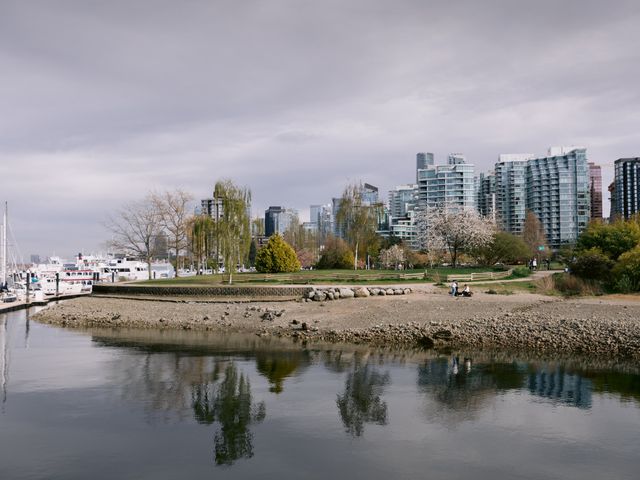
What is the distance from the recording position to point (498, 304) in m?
32.3

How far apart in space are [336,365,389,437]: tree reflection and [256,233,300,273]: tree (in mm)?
30768

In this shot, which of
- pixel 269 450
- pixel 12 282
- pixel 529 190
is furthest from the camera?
pixel 529 190

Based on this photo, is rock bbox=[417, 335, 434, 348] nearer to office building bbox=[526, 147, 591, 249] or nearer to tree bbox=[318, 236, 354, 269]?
tree bbox=[318, 236, 354, 269]

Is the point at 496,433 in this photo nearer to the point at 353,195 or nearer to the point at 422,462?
the point at 422,462

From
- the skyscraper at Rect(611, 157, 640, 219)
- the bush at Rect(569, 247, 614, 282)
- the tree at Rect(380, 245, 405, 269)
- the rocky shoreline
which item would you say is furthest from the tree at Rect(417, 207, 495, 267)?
the skyscraper at Rect(611, 157, 640, 219)

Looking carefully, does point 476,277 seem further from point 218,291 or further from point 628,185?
point 628,185

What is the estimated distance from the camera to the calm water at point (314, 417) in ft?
39.9

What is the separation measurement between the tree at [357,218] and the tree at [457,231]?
773cm

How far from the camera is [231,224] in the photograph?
45.3 metres

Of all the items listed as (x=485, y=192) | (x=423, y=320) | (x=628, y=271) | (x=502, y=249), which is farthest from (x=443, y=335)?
(x=485, y=192)

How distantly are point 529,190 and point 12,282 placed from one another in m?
114

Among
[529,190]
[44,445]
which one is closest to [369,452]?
[44,445]

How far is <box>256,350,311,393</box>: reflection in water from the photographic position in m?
20.0

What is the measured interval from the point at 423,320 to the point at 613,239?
80.8ft
